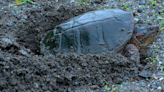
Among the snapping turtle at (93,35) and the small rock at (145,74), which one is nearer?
the small rock at (145,74)

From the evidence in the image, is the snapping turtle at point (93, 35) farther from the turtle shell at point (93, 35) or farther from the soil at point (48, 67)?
the soil at point (48, 67)

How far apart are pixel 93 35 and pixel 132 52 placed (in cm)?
65

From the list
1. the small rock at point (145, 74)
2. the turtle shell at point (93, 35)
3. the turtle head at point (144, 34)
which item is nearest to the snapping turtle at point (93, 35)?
the turtle shell at point (93, 35)

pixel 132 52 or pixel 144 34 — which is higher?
pixel 144 34

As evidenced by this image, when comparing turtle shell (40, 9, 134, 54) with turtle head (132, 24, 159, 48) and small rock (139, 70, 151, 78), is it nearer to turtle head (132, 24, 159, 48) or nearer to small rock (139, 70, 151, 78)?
turtle head (132, 24, 159, 48)

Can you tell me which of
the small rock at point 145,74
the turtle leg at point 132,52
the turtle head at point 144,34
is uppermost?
the turtle head at point 144,34

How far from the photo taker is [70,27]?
2.86 m

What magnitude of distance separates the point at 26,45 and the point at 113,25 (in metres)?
1.54

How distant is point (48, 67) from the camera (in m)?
2.29

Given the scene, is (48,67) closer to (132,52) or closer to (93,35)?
(93,35)

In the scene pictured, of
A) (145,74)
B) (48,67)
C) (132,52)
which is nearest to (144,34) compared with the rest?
(132,52)

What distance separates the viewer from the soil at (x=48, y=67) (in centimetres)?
212

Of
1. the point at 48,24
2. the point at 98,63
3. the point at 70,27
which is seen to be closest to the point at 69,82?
the point at 98,63


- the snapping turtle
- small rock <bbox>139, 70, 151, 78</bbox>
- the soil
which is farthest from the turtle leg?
small rock <bbox>139, 70, 151, 78</bbox>
